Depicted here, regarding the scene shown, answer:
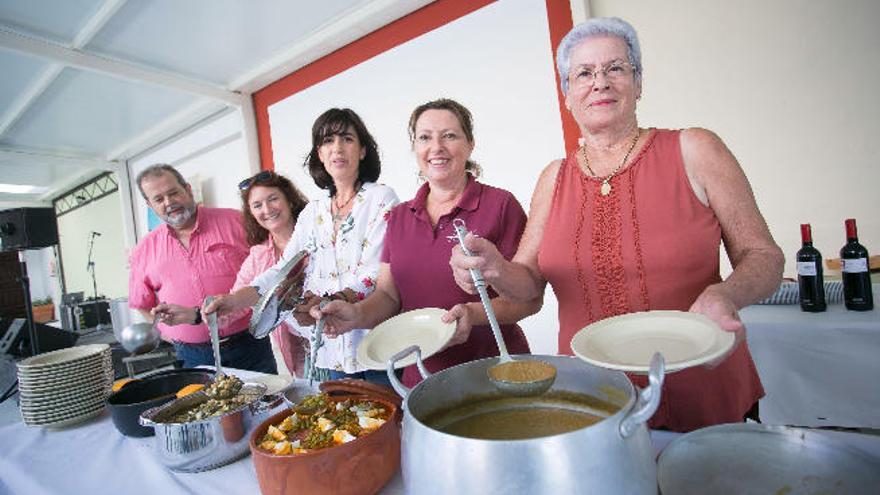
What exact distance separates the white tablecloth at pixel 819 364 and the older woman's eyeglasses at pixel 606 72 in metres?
1.50

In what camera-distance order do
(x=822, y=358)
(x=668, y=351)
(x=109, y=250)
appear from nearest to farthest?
(x=668, y=351)
(x=822, y=358)
(x=109, y=250)

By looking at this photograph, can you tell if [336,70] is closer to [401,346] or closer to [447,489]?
[401,346]

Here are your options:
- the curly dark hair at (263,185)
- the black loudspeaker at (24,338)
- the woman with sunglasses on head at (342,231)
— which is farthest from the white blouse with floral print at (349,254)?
the black loudspeaker at (24,338)

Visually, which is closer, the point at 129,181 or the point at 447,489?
the point at 447,489

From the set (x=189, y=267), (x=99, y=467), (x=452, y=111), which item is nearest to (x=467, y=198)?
(x=452, y=111)

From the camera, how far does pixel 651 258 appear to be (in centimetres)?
105

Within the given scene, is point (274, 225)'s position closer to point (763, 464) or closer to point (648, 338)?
point (648, 338)

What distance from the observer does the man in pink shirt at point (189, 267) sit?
2418 mm

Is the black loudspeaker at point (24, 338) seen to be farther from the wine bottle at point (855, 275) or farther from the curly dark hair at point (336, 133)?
the wine bottle at point (855, 275)

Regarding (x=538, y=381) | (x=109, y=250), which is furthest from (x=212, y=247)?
(x=109, y=250)

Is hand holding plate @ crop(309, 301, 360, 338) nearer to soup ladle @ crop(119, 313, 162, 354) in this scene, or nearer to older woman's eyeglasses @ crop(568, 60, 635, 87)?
soup ladle @ crop(119, 313, 162, 354)

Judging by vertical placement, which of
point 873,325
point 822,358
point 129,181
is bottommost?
point 822,358

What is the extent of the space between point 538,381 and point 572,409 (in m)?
0.07

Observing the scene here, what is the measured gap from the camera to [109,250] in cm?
970
